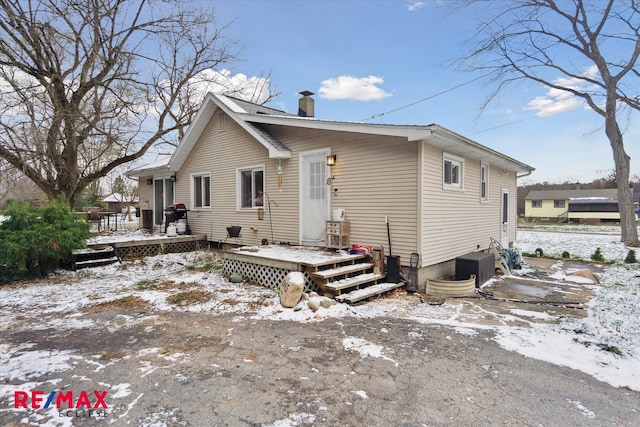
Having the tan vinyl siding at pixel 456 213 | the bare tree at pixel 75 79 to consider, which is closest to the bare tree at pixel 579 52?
the tan vinyl siding at pixel 456 213

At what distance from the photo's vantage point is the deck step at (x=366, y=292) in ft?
17.5

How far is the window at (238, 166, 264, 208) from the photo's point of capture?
30.5 feet

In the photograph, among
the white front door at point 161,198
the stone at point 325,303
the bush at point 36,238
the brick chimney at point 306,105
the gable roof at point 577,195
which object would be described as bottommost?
the stone at point 325,303

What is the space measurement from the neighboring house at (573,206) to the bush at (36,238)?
43740mm

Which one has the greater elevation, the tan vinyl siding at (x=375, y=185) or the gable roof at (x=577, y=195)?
the gable roof at (x=577, y=195)

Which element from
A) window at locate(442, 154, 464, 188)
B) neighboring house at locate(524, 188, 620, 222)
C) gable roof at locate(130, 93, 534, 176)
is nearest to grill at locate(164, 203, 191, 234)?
gable roof at locate(130, 93, 534, 176)

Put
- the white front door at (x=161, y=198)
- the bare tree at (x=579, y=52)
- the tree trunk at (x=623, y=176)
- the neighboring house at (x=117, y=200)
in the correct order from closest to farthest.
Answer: the white front door at (x=161, y=198) < the bare tree at (x=579, y=52) < the tree trunk at (x=623, y=176) < the neighboring house at (x=117, y=200)

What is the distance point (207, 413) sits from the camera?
2510 mm

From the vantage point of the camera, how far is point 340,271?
→ 5.82 meters

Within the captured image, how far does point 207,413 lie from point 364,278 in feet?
12.8

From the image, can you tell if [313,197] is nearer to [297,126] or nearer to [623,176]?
[297,126]

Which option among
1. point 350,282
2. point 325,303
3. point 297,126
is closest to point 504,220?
point 297,126

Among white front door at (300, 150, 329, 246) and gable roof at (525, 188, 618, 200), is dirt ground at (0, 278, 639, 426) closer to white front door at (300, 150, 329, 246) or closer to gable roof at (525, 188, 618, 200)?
white front door at (300, 150, 329, 246)

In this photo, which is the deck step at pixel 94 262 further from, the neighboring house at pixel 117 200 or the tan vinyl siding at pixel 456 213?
the neighboring house at pixel 117 200
